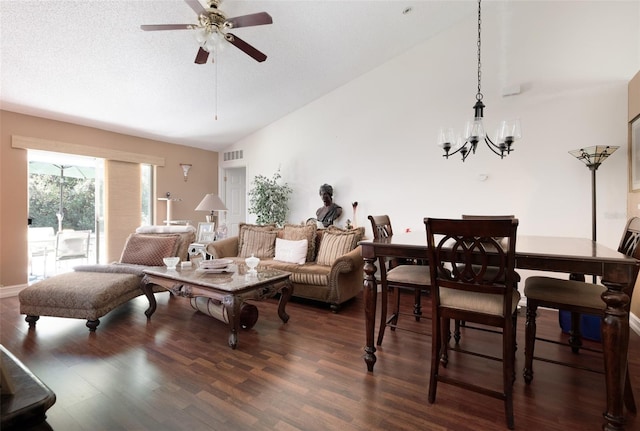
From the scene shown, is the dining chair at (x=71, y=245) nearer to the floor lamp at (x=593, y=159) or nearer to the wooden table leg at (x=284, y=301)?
the wooden table leg at (x=284, y=301)

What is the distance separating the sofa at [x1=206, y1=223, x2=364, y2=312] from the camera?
3387mm

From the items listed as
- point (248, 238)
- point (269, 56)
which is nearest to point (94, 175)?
point (248, 238)

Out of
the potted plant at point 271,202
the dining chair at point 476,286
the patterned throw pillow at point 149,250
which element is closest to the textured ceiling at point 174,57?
the potted plant at point 271,202

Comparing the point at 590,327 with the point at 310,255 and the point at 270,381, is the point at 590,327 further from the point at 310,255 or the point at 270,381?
the point at 310,255

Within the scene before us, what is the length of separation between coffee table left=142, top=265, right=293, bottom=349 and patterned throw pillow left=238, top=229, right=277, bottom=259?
37.2 inches

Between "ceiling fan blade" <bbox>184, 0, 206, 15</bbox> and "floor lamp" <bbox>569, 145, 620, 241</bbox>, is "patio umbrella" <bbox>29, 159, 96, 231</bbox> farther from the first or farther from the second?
"floor lamp" <bbox>569, 145, 620, 241</bbox>

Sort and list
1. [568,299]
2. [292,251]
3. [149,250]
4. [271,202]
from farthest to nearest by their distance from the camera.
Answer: [271,202] → [292,251] → [149,250] → [568,299]

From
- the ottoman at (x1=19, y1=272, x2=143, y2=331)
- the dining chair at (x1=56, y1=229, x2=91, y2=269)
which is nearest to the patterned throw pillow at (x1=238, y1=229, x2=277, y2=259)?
the ottoman at (x1=19, y1=272, x2=143, y2=331)

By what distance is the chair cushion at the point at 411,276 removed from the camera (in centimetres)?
219

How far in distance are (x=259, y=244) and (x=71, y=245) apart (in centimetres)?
297

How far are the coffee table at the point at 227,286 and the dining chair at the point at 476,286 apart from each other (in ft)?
5.03

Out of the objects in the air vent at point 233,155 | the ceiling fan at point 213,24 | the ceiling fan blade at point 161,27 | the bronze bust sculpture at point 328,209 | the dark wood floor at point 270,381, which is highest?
the ceiling fan at point 213,24

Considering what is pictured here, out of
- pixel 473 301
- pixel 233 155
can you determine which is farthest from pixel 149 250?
pixel 473 301

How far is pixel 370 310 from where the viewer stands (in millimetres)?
2109
